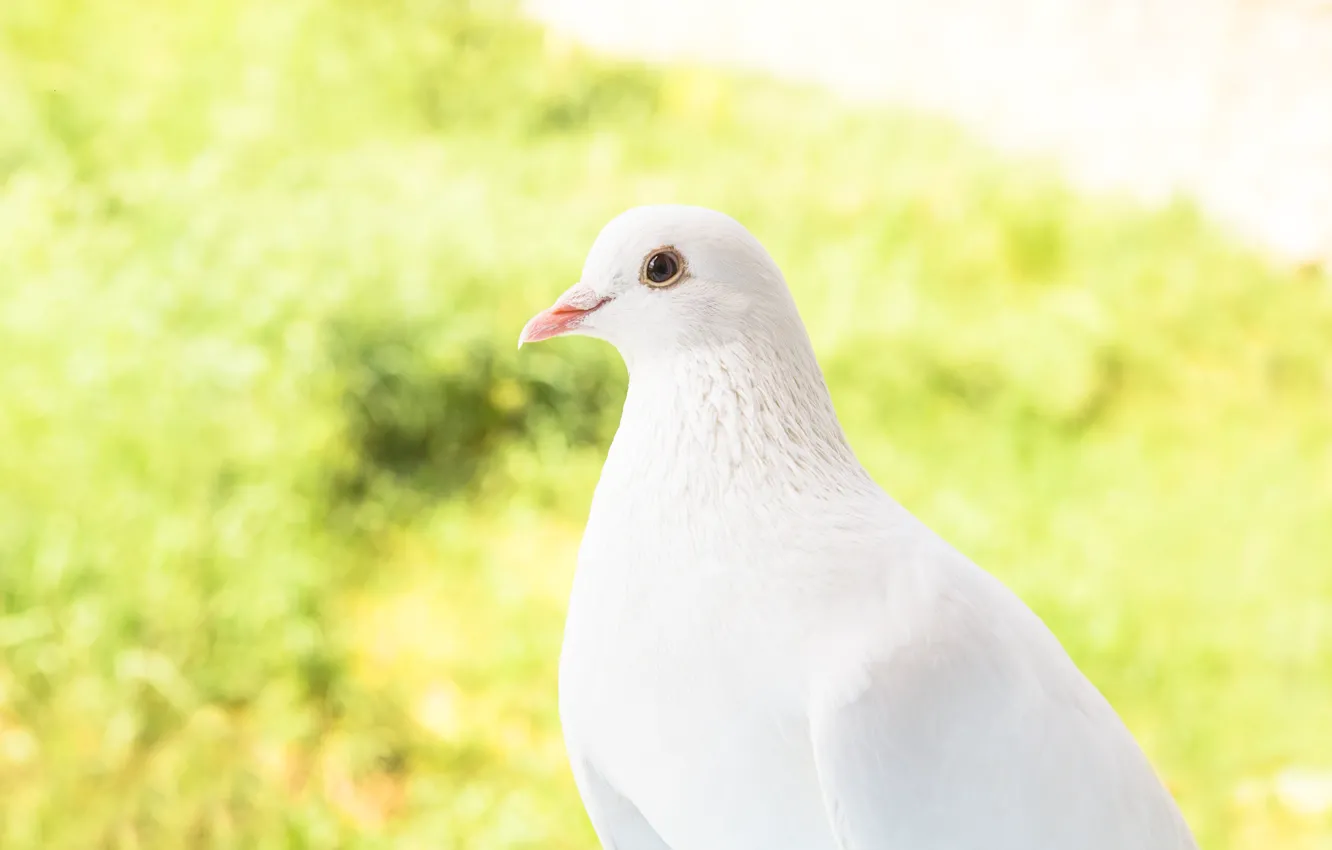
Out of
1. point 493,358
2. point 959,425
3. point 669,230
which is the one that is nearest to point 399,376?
point 493,358

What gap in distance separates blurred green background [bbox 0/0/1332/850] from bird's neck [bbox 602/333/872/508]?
0.69m

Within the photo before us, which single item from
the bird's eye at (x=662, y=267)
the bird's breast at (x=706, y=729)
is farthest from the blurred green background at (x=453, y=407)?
the bird's eye at (x=662, y=267)

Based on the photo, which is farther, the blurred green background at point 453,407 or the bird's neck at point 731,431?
the blurred green background at point 453,407

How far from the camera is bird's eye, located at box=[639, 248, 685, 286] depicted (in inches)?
26.1

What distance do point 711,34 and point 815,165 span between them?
1.24 ft

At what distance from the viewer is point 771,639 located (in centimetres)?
60

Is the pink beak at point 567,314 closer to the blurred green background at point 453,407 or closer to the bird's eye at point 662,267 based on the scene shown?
the bird's eye at point 662,267

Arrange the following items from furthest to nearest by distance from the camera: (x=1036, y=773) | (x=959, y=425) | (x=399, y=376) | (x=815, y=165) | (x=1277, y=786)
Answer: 1. (x=815, y=165)
2. (x=959, y=425)
3. (x=399, y=376)
4. (x=1277, y=786)
5. (x=1036, y=773)

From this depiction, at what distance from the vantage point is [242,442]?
1.35 metres

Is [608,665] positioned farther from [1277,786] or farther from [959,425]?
[959,425]

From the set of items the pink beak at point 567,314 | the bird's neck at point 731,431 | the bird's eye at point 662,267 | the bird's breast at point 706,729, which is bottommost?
the bird's breast at point 706,729

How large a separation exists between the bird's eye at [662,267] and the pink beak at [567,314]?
32 mm

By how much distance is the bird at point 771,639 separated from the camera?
0.59 m

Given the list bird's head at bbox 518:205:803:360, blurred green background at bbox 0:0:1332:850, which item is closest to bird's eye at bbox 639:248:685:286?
bird's head at bbox 518:205:803:360
